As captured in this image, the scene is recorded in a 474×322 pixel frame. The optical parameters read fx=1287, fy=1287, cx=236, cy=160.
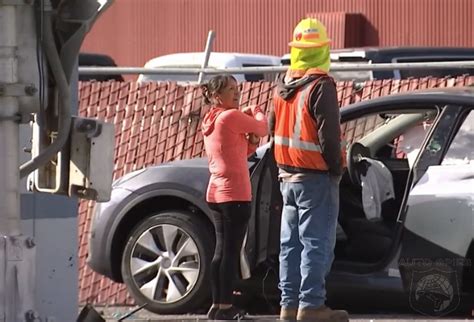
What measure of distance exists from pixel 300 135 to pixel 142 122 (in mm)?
3513

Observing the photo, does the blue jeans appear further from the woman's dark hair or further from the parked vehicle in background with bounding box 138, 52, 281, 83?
the parked vehicle in background with bounding box 138, 52, 281, 83

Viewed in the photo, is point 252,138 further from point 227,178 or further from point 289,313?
point 289,313

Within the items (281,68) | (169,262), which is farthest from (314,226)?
(281,68)

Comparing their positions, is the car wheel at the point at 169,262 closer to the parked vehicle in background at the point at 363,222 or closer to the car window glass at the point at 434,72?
the parked vehicle in background at the point at 363,222

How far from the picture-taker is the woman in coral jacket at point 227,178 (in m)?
8.17

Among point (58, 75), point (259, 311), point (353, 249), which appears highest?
point (58, 75)

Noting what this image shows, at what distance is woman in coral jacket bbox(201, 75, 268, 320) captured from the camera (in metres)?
8.17

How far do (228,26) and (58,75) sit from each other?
73.8ft

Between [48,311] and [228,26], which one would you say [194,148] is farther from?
[228,26]

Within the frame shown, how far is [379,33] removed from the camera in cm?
2667

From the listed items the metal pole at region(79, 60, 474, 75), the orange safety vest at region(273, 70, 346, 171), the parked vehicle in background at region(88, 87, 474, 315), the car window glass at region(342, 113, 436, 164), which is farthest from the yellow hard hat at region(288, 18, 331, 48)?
the metal pole at region(79, 60, 474, 75)

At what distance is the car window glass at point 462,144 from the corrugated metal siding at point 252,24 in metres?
17.7

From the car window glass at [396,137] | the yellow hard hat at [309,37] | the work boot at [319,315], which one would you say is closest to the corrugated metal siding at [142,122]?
the car window glass at [396,137]

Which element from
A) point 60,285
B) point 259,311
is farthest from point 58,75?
point 259,311
